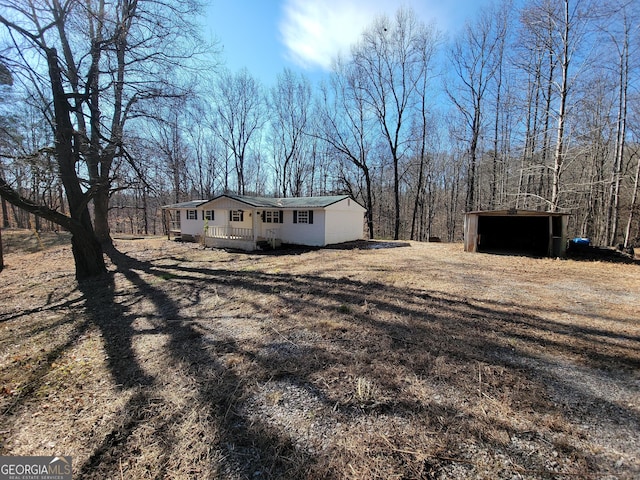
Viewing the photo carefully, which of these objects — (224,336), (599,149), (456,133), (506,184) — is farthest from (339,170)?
(224,336)

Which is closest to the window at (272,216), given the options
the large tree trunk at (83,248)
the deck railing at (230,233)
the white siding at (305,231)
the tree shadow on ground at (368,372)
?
the white siding at (305,231)

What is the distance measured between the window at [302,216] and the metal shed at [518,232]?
799cm

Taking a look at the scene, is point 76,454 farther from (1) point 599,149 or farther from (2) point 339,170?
(1) point 599,149

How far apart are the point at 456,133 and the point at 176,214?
25363 mm

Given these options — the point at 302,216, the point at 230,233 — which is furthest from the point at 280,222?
the point at 230,233

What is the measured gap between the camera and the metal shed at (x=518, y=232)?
1152 centimetres

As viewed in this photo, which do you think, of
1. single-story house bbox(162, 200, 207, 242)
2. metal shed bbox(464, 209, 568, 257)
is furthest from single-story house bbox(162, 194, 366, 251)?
metal shed bbox(464, 209, 568, 257)

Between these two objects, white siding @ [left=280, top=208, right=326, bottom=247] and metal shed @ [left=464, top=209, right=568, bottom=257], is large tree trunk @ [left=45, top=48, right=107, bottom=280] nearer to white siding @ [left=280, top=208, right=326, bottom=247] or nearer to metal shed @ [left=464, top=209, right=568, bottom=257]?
white siding @ [left=280, top=208, right=326, bottom=247]

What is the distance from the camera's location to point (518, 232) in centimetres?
1516

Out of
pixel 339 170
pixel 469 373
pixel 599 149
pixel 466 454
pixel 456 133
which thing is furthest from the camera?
pixel 339 170

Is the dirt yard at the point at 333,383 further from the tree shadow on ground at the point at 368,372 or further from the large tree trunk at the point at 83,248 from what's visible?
the large tree trunk at the point at 83,248

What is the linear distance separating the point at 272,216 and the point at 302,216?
2.32 meters

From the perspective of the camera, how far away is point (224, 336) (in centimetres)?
441

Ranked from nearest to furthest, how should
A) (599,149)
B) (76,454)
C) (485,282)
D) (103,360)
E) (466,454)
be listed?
(466,454)
(76,454)
(103,360)
(485,282)
(599,149)
